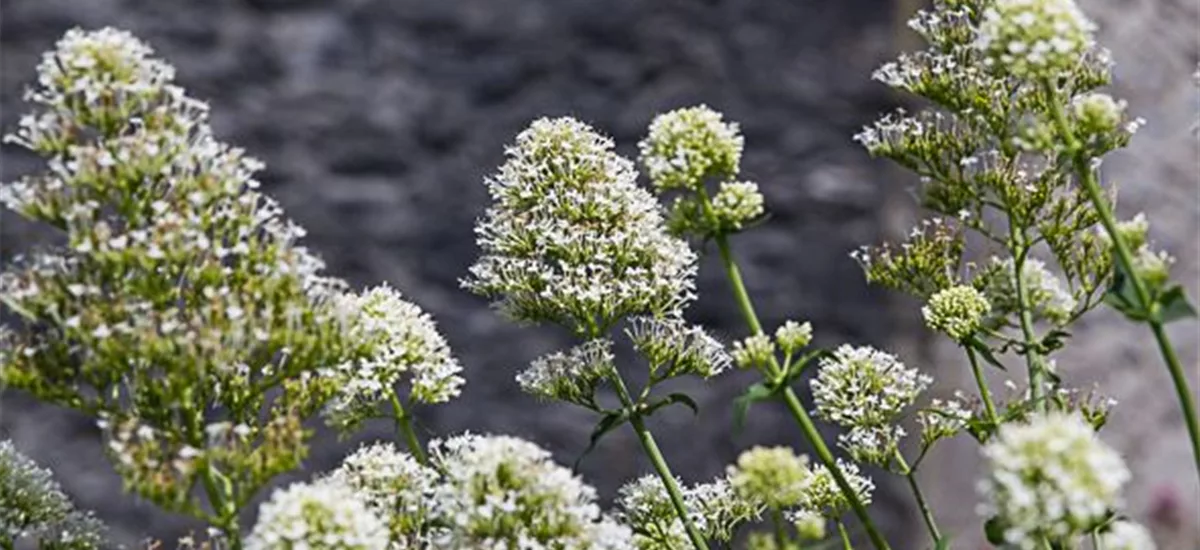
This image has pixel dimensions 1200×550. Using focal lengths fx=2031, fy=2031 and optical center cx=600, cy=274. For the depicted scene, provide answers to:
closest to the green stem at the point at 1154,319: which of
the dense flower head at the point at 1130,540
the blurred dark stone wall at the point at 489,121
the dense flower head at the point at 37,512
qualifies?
the dense flower head at the point at 1130,540

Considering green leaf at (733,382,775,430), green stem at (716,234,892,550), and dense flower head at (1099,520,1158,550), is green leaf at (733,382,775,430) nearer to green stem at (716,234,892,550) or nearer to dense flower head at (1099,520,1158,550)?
green stem at (716,234,892,550)

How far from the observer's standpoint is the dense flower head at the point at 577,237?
3.50ft

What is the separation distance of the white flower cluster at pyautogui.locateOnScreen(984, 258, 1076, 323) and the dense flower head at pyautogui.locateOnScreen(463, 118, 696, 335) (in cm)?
17

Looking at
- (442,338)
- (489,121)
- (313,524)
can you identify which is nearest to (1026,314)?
(442,338)

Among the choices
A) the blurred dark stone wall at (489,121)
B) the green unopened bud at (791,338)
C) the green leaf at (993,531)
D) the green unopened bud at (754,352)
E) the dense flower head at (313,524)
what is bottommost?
the dense flower head at (313,524)

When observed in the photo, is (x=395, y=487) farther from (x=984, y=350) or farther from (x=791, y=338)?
(x=984, y=350)

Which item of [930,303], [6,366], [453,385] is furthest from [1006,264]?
[6,366]

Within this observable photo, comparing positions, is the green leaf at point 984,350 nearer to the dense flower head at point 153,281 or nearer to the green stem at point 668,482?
the green stem at point 668,482

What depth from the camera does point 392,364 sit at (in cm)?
106

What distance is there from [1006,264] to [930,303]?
0.05 m

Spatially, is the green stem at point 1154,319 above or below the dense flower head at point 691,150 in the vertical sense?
below

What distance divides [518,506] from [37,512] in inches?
10.5

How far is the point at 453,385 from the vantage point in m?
1.10

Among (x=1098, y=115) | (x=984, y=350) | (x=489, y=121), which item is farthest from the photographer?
(x=489, y=121)
